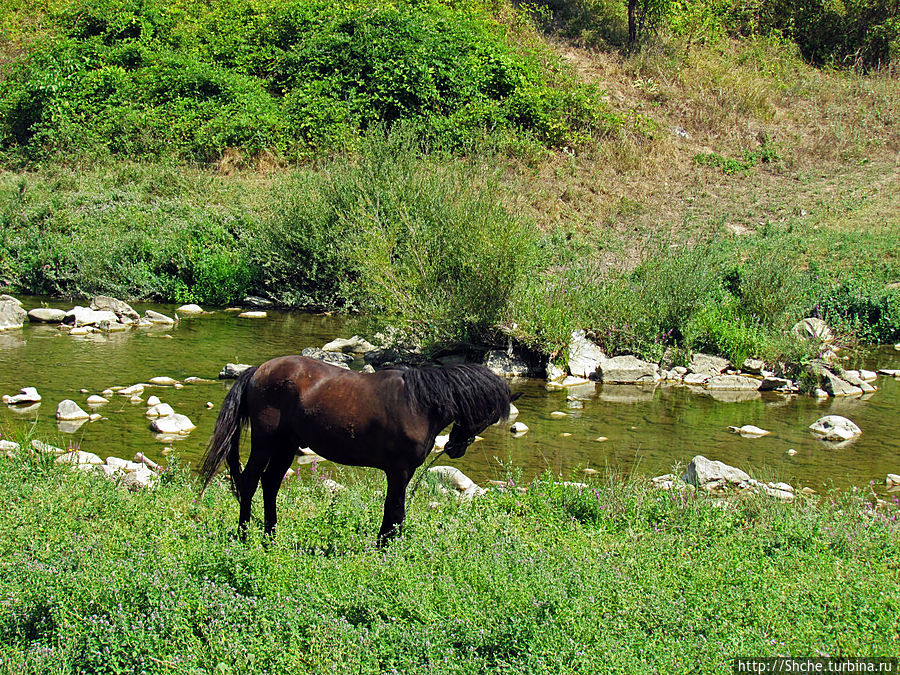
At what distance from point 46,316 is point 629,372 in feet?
40.9

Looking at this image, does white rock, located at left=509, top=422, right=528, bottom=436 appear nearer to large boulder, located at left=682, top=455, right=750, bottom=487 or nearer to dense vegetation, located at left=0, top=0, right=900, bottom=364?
large boulder, located at left=682, top=455, right=750, bottom=487

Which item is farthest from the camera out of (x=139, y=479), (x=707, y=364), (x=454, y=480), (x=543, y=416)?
(x=707, y=364)

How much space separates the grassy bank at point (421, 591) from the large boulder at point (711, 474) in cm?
213

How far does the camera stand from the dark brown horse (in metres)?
5.68

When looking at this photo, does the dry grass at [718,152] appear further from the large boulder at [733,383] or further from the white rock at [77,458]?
the white rock at [77,458]

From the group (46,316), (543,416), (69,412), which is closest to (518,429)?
(543,416)

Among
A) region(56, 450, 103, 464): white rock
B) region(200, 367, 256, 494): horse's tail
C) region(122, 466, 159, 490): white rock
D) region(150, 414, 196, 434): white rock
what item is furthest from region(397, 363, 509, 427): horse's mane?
region(150, 414, 196, 434): white rock

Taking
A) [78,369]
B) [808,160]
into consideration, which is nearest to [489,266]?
[78,369]

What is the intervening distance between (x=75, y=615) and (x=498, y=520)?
307 centimetres

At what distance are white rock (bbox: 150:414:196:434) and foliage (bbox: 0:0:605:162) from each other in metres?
15.2

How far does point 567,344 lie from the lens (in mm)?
14836

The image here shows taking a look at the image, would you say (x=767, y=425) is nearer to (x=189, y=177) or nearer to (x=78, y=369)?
(x=78, y=369)

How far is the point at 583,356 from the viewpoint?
1507 centimetres

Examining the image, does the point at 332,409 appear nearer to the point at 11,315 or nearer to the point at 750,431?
the point at 750,431
